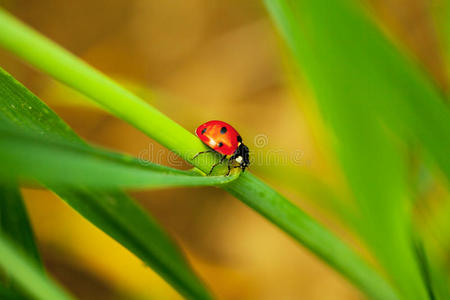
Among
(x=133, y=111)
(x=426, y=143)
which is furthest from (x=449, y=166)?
(x=133, y=111)

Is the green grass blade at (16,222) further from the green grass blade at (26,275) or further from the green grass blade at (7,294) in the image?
the green grass blade at (26,275)

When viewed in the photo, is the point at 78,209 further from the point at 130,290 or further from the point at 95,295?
the point at 95,295

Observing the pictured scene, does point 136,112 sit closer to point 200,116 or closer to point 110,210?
point 110,210

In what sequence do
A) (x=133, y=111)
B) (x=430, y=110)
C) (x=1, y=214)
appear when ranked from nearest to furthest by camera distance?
(x=133, y=111) < (x=1, y=214) < (x=430, y=110)

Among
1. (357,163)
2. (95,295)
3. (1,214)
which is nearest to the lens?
(1,214)

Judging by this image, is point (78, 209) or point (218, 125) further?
point (218, 125)
